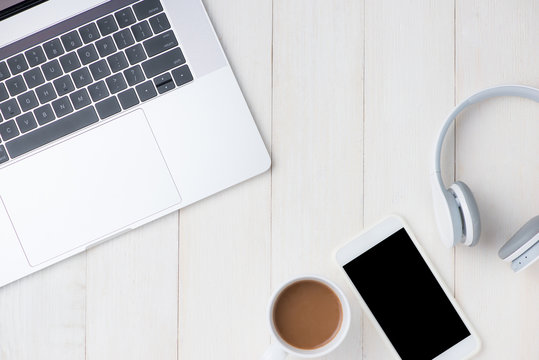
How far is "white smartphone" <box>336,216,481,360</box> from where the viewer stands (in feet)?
2.21

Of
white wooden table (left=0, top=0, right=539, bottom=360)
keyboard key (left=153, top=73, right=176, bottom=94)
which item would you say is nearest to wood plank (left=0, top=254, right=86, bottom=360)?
white wooden table (left=0, top=0, right=539, bottom=360)

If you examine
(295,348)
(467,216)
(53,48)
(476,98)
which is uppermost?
(53,48)

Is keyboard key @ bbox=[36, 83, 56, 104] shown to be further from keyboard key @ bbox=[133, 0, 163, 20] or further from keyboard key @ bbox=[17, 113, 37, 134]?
keyboard key @ bbox=[133, 0, 163, 20]

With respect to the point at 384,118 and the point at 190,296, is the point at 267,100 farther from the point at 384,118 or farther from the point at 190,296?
the point at 190,296

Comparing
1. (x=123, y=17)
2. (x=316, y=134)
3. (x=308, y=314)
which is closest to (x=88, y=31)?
(x=123, y=17)

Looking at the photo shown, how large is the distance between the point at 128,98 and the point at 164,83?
1.9 inches

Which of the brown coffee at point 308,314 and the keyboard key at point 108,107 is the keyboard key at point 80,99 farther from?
the brown coffee at point 308,314

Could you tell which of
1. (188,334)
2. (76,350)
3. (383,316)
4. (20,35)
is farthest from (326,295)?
(20,35)

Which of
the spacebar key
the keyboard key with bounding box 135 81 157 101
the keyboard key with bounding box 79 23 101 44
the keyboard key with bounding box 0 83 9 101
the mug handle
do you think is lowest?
the mug handle

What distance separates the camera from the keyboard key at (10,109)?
66cm

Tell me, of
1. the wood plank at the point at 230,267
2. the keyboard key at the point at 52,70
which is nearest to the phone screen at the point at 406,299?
the wood plank at the point at 230,267

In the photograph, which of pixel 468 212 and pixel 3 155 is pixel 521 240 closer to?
pixel 468 212

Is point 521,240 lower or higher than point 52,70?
lower

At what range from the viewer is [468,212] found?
629mm
